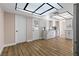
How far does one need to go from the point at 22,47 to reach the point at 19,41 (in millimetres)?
182

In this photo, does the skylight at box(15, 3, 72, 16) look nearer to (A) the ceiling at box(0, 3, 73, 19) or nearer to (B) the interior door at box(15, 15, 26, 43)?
(A) the ceiling at box(0, 3, 73, 19)

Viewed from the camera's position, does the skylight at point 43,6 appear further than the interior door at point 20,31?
No

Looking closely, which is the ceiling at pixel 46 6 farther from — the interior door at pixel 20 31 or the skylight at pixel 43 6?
the interior door at pixel 20 31

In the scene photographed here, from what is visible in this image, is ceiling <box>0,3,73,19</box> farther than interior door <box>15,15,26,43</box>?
No

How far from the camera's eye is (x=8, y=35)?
274 cm

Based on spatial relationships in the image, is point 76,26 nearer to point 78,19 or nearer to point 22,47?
point 78,19

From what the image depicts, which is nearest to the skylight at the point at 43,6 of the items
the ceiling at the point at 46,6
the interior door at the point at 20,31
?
the ceiling at the point at 46,6

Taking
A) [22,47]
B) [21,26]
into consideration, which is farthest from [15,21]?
[22,47]

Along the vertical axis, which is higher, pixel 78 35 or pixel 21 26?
pixel 21 26

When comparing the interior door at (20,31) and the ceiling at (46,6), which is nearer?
the ceiling at (46,6)

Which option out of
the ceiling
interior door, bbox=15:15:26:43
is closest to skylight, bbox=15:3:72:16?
the ceiling

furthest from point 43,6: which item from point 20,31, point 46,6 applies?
point 20,31

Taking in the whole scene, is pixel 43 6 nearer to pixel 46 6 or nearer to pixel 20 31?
pixel 46 6

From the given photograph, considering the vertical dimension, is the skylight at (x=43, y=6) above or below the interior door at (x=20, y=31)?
above
